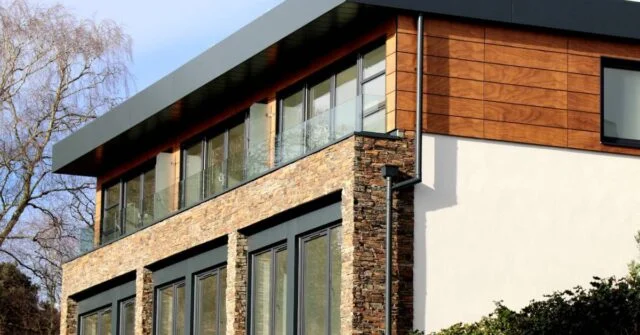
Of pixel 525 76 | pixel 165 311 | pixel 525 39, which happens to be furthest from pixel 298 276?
pixel 165 311

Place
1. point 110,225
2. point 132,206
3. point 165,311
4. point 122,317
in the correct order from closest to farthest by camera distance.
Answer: point 165,311, point 132,206, point 122,317, point 110,225

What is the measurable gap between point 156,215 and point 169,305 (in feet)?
6.54

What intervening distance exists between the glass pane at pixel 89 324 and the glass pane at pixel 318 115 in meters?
11.2

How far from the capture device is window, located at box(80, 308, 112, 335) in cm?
3772

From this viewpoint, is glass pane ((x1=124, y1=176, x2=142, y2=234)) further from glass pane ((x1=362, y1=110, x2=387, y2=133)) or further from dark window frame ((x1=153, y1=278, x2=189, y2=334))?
glass pane ((x1=362, y1=110, x2=387, y2=133))

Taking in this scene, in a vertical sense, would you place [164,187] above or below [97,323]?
above

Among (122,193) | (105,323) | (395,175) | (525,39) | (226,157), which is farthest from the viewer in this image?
(122,193)

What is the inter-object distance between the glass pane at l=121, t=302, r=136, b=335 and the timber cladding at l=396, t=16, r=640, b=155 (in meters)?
11.7

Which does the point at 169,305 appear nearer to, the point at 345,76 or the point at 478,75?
the point at 345,76

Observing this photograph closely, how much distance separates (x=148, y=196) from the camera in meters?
35.8

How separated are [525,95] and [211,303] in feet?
27.7

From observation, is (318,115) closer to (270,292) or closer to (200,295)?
(270,292)

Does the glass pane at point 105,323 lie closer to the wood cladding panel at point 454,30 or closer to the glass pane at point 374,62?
the glass pane at point 374,62

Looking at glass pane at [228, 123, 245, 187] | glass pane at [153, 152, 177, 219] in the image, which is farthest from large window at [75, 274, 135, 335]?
glass pane at [228, 123, 245, 187]
